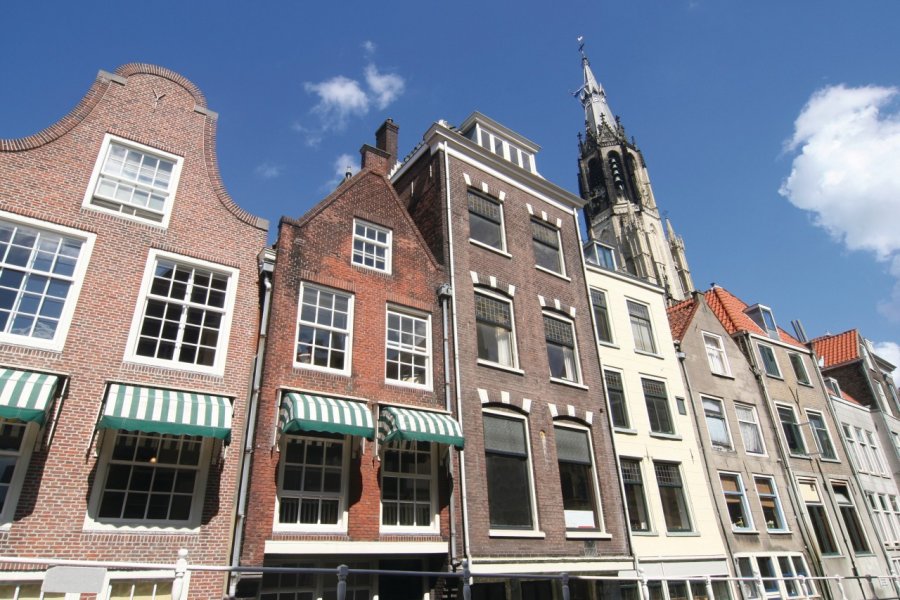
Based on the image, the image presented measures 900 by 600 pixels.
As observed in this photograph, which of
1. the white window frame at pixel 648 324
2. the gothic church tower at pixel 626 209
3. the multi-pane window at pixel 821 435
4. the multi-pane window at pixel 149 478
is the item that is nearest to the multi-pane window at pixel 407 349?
the multi-pane window at pixel 149 478

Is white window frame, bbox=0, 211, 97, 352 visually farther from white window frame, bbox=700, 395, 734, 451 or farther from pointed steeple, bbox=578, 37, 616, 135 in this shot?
pointed steeple, bbox=578, 37, 616, 135

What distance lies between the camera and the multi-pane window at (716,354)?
81.7ft

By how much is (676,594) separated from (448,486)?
9610mm

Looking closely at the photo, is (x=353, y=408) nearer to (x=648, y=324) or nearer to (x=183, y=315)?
(x=183, y=315)

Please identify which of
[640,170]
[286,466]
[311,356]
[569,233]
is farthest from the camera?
[640,170]

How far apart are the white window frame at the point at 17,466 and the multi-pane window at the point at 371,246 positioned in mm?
8145

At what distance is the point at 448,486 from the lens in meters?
14.4

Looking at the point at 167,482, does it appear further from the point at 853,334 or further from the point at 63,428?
the point at 853,334

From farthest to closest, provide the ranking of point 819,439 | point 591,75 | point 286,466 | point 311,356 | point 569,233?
point 591,75
point 819,439
point 569,233
point 311,356
point 286,466

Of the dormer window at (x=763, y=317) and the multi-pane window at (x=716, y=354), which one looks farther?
the dormer window at (x=763, y=317)

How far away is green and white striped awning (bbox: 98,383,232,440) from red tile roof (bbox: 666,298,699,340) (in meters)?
19.2

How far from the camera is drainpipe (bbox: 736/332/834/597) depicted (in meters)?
22.1

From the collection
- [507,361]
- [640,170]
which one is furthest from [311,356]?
[640,170]

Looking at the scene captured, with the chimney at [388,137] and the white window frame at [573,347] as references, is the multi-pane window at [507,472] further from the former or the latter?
the chimney at [388,137]
